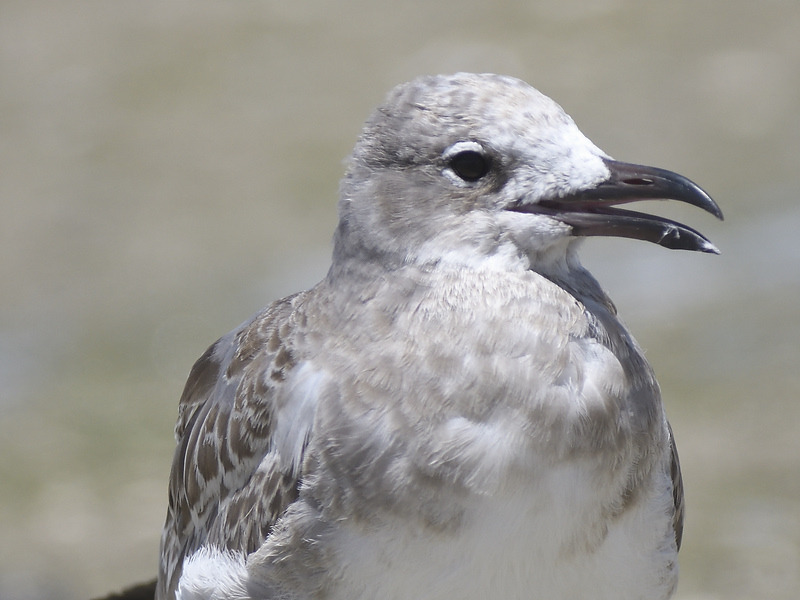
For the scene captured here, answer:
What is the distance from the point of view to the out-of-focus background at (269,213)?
5703 mm

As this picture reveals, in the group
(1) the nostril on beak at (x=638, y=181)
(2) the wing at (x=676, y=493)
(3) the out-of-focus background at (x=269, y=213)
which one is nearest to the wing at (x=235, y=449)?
(1) the nostril on beak at (x=638, y=181)

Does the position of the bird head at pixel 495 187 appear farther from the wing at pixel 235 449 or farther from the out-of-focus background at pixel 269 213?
the out-of-focus background at pixel 269 213

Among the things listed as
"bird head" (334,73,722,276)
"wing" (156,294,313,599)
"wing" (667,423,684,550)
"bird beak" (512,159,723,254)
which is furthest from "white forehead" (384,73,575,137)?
"wing" (667,423,684,550)

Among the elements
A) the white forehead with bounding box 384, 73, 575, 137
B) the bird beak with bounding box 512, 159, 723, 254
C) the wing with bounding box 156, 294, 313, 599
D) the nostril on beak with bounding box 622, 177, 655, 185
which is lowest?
the wing with bounding box 156, 294, 313, 599

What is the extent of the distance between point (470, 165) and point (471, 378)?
0.50 m

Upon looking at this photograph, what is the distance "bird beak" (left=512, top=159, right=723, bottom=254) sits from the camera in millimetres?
2725

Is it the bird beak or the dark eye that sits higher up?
the dark eye

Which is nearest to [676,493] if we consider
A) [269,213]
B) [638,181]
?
[638,181]

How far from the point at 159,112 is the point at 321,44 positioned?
1.39 m

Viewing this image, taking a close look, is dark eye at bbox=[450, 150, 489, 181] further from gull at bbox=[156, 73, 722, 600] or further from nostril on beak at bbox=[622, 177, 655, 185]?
nostril on beak at bbox=[622, 177, 655, 185]

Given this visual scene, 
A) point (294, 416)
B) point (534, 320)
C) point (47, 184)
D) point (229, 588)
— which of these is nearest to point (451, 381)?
point (534, 320)

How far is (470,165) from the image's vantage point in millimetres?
2787

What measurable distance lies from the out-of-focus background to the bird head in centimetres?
265

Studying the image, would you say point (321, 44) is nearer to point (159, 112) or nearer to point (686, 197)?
point (159, 112)
